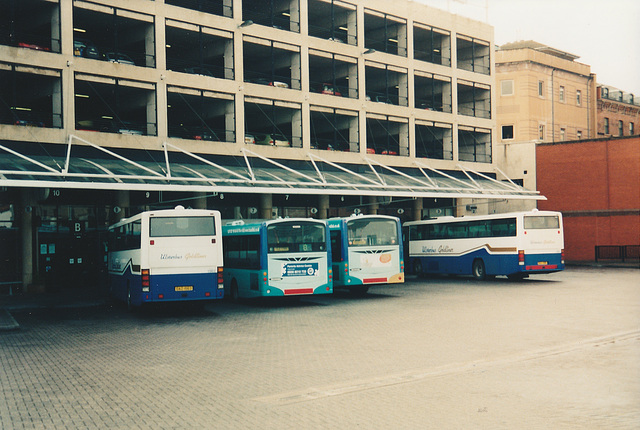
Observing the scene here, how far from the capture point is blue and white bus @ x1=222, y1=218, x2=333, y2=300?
68.6 ft

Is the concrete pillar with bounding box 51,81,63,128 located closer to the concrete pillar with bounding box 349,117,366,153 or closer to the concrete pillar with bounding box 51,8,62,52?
the concrete pillar with bounding box 51,8,62,52

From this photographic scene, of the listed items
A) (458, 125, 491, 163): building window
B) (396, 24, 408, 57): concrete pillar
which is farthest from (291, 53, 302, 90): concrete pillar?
(458, 125, 491, 163): building window

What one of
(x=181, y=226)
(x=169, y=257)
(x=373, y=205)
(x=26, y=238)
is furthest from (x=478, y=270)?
(x=26, y=238)

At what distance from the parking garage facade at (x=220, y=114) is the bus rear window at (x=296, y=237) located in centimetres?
506

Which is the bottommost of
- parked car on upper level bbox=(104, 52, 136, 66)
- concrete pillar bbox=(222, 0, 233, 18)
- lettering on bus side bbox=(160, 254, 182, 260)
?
lettering on bus side bbox=(160, 254, 182, 260)

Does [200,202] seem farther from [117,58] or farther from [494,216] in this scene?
[494,216]

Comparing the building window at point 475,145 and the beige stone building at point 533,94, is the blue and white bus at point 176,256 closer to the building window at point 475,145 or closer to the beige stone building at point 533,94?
the building window at point 475,145

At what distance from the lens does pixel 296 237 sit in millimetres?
21453

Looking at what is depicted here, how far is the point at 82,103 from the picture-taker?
32.9m

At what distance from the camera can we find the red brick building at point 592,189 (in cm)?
4147

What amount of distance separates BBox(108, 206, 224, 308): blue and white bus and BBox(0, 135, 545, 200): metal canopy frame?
476 centimetres

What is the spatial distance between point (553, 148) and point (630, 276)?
17.1m

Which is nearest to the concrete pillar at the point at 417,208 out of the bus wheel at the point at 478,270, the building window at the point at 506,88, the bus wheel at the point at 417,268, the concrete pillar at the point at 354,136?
the concrete pillar at the point at 354,136

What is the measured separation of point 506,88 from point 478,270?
105 ft
